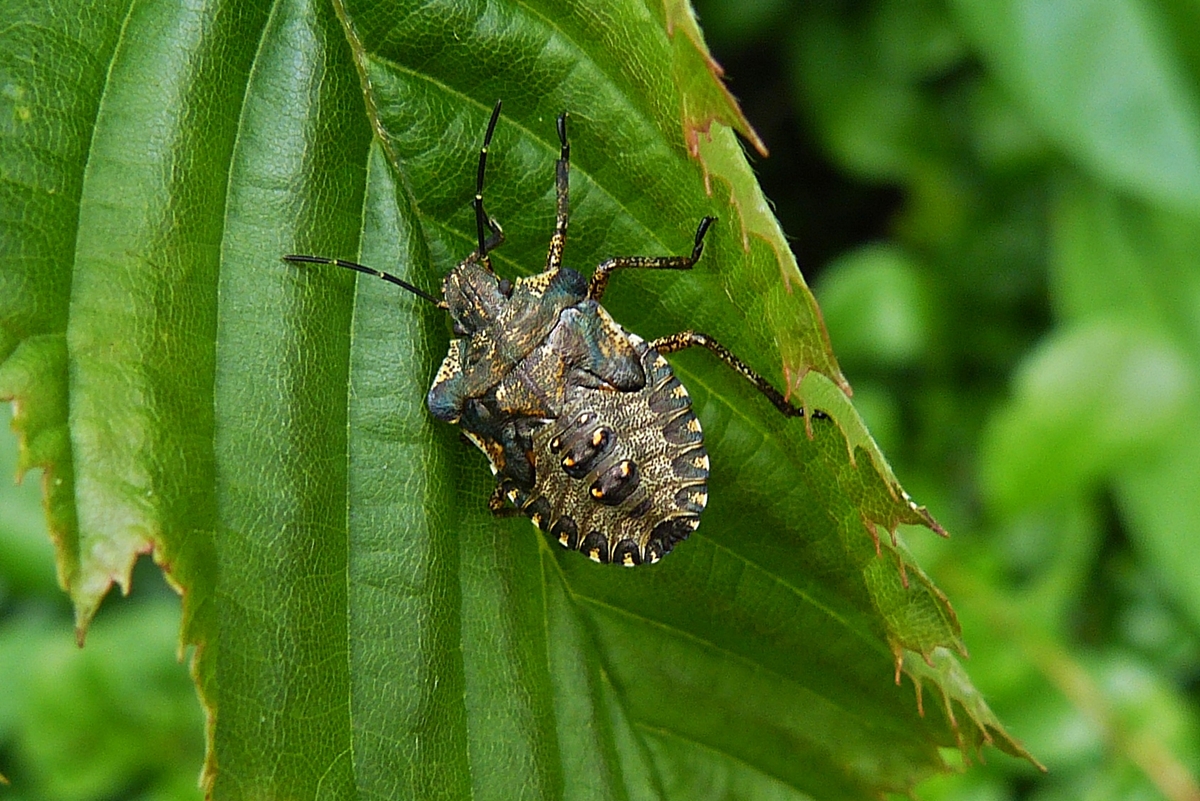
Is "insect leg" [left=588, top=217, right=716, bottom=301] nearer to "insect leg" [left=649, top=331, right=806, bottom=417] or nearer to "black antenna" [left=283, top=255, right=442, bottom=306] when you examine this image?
"insect leg" [left=649, top=331, right=806, bottom=417]

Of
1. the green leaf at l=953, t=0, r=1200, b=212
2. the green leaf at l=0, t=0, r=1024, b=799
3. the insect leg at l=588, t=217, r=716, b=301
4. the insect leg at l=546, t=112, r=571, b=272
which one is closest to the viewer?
the green leaf at l=0, t=0, r=1024, b=799

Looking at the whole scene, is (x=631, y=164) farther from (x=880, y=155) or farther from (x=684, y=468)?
(x=880, y=155)

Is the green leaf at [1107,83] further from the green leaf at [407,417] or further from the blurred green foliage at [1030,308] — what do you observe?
the green leaf at [407,417]

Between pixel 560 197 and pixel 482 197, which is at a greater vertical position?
pixel 560 197

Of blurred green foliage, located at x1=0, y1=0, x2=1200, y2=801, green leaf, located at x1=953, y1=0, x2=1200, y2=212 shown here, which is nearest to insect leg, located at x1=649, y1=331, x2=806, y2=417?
blurred green foliage, located at x1=0, y1=0, x2=1200, y2=801

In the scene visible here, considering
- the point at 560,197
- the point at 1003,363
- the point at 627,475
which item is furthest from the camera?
the point at 1003,363

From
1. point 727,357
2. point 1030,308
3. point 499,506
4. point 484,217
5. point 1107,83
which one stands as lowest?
point 499,506

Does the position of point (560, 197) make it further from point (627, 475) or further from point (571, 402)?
point (627, 475)

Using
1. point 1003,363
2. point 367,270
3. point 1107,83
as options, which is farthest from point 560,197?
point 1003,363
